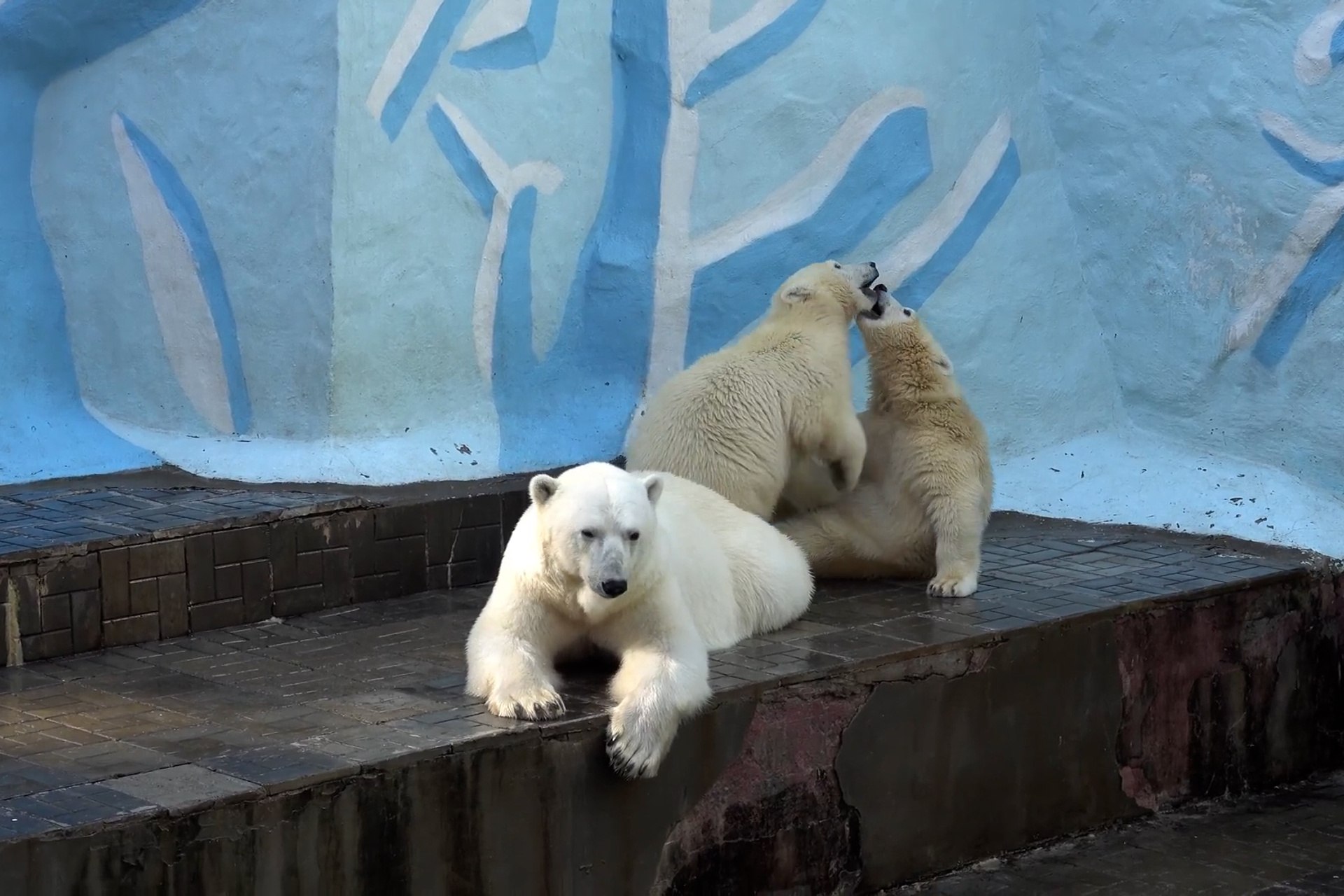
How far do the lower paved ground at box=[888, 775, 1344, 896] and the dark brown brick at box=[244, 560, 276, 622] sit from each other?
2001 mm

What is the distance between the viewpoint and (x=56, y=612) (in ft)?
15.9

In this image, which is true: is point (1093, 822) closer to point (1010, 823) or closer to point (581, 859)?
point (1010, 823)

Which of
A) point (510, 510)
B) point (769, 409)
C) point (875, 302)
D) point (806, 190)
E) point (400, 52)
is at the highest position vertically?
point (400, 52)

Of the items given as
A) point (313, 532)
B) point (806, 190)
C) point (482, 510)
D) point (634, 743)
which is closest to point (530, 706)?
point (634, 743)

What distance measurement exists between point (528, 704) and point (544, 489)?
1.62 ft

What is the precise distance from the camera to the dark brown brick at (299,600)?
17.5ft

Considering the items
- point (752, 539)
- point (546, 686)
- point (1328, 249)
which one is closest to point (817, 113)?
point (1328, 249)

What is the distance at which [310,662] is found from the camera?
15.7 feet

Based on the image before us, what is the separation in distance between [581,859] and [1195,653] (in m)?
2.40

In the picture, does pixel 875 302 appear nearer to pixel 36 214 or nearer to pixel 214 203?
pixel 214 203

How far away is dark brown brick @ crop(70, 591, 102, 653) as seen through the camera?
4891mm

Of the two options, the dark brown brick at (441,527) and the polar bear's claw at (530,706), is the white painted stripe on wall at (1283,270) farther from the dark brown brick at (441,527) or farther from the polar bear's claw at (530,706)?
the polar bear's claw at (530,706)

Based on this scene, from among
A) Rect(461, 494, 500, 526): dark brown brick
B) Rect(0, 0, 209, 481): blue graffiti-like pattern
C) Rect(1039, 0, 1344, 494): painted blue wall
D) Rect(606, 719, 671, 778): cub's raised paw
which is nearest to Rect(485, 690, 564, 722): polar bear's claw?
Rect(606, 719, 671, 778): cub's raised paw

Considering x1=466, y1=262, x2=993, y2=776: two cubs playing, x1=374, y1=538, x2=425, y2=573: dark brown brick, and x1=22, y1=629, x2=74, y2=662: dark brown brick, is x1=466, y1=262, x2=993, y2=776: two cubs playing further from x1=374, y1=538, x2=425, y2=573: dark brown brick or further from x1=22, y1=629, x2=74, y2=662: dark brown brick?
x1=22, y1=629, x2=74, y2=662: dark brown brick
